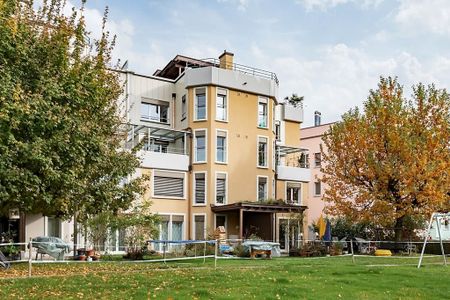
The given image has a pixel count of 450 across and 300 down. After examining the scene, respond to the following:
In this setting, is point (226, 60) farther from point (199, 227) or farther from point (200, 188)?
point (199, 227)

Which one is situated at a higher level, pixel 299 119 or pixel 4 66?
pixel 299 119

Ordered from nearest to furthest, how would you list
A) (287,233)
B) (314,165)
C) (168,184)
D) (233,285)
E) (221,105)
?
(233,285)
(168,184)
(221,105)
(287,233)
(314,165)

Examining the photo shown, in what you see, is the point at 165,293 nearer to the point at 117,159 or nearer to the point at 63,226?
the point at 117,159

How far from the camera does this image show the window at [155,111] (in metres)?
39.5

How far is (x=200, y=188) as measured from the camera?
36.9m

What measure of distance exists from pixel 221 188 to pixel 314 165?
2091 cm

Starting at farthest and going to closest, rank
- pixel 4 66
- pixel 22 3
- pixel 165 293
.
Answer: pixel 22 3 → pixel 4 66 → pixel 165 293

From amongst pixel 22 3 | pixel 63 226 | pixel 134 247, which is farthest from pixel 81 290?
pixel 63 226

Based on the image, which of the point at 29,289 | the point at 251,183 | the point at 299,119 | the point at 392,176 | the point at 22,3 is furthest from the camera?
the point at 299,119

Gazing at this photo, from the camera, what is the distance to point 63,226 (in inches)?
1257

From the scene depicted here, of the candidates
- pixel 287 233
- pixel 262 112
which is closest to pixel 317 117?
pixel 262 112

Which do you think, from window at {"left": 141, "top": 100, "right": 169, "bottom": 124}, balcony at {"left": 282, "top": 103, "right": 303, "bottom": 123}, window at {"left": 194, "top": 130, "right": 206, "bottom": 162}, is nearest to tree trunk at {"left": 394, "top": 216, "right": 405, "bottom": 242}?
window at {"left": 194, "top": 130, "right": 206, "bottom": 162}

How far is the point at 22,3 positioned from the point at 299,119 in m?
31.4

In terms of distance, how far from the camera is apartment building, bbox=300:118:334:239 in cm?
5350
